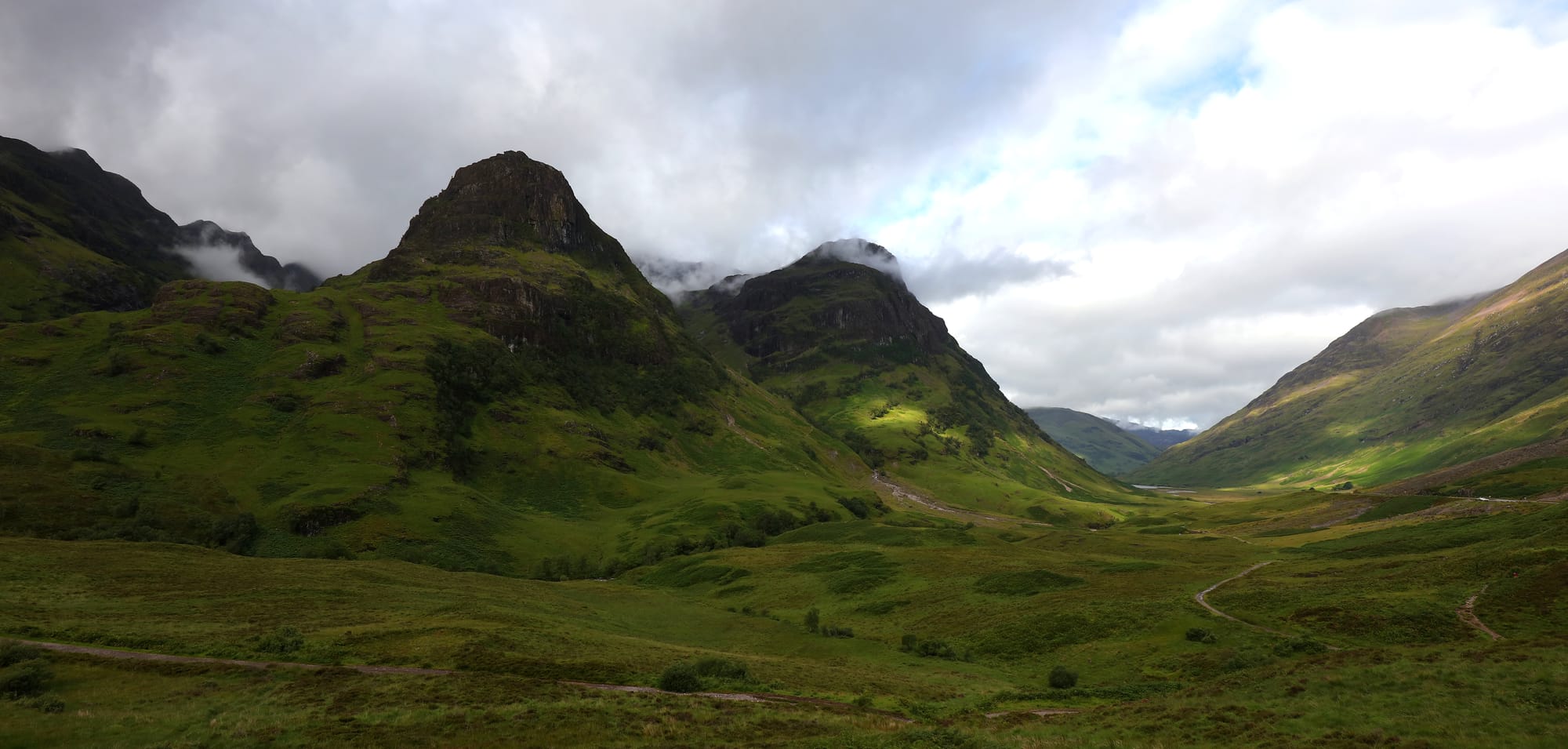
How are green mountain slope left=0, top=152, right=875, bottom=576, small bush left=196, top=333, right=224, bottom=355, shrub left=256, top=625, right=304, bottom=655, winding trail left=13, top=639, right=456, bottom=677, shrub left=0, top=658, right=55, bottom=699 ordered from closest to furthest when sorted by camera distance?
shrub left=0, top=658, right=55, bottom=699 → winding trail left=13, top=639, right=456, bottom=677 → shrub left=256, top=625, right=304, bottom=655 → green mountain slope left=0, top=152, right=875, bottom=576 → small bush left=196, top=333, right=224, bottom=355

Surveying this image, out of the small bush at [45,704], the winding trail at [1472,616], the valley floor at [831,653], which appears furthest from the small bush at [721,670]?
the winding trail at [1472,616]

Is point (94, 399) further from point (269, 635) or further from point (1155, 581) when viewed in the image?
point (1155, 581)

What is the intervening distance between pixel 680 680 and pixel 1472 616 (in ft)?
200

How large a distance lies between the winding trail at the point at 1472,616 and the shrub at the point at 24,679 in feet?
289

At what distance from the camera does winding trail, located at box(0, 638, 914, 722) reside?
3812 cm

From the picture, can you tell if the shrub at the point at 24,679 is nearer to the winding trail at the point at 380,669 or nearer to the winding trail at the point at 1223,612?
the winding trail at the point at 380,669

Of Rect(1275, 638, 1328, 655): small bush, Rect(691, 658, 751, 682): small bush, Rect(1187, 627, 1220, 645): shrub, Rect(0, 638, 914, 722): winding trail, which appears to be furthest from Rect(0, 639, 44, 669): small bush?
Rect(1275, 638, 1328, 655): small bush

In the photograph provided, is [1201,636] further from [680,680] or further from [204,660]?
[204,660]

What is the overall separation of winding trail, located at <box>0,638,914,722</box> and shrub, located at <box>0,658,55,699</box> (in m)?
5.16

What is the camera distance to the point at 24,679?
31.5m

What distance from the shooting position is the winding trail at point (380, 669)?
1501 inches

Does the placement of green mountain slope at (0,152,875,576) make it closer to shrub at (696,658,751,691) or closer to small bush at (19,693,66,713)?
shrub at (696,658,751,691)

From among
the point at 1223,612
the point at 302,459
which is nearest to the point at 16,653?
the point at 1223,612

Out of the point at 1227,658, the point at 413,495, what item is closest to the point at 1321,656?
the point at 1227,658
